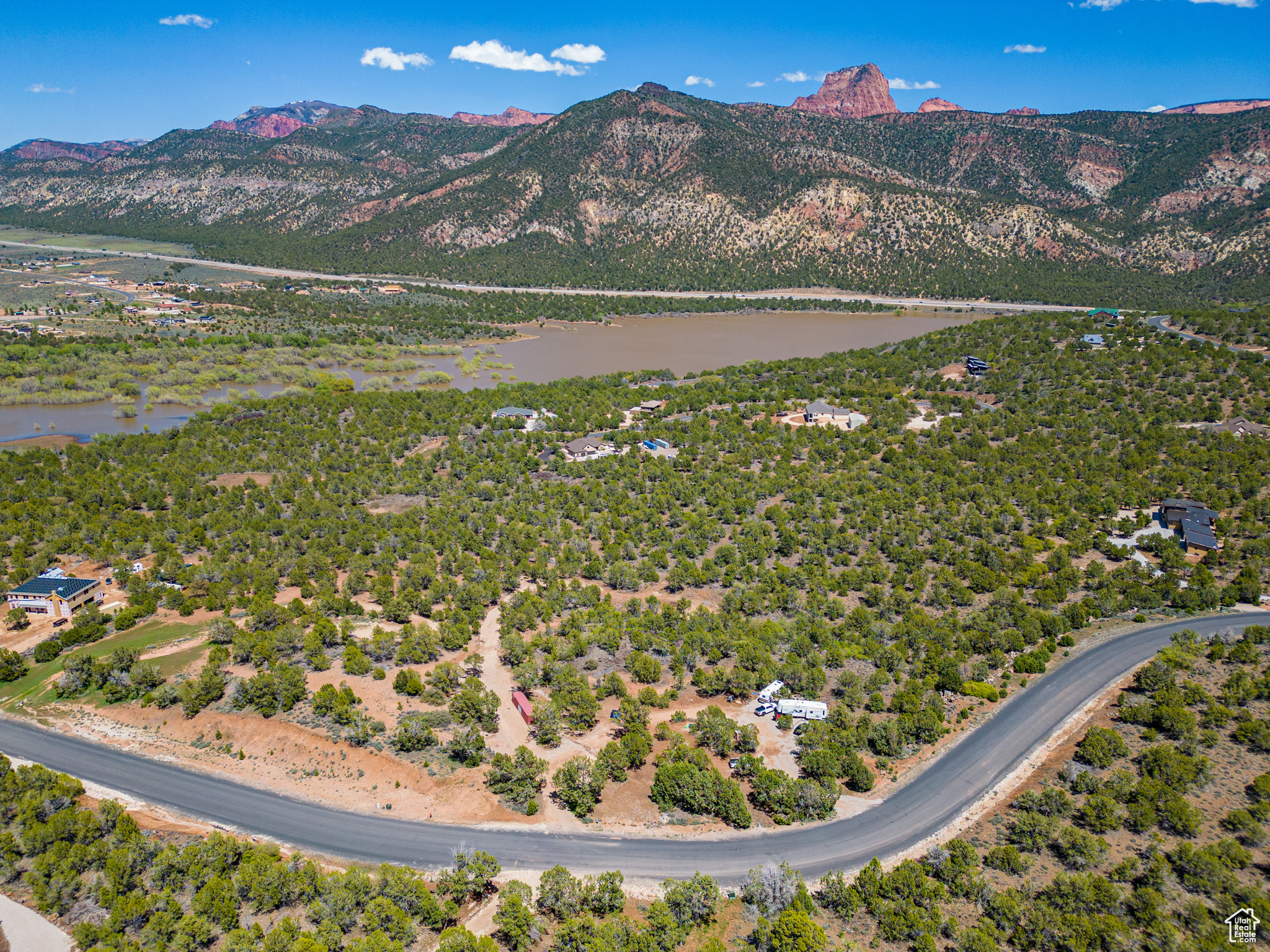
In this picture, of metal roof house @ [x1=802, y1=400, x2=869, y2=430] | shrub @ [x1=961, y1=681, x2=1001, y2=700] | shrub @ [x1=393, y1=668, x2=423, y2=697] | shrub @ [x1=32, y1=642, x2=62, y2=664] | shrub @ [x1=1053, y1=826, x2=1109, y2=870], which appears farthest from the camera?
metal roof house @ [x1=802, y1=400, x2=869, y2=430]

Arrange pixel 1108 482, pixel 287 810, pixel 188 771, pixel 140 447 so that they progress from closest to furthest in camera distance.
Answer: pixel 287 810 < pixel 188 771 < pixel 1108 482 < pixel 140 447

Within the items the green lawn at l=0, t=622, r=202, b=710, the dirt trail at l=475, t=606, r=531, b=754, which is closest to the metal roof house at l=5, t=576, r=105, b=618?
the green lawn at l=0, t=622, r=202, b=710

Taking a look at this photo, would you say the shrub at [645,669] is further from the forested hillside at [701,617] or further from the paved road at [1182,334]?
the paved road at [1182,334]

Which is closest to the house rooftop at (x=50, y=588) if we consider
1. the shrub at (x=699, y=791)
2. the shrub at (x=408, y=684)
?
the shrub at (x=408, y=684)

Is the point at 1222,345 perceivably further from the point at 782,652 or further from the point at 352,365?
the point at 352,365

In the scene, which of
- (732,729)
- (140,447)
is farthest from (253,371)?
(732,729)

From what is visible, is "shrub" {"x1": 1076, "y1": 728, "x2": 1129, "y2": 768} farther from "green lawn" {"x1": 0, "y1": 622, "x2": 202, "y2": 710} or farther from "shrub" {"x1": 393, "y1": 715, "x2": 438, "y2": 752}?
"green lawn" {"x1": 0, "y1": 622, "x2": 202, "y2": 710}

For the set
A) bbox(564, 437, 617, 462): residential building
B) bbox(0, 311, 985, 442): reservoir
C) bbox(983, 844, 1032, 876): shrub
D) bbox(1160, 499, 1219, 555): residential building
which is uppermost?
bbox(0, 311, 985, 442): reservoir
